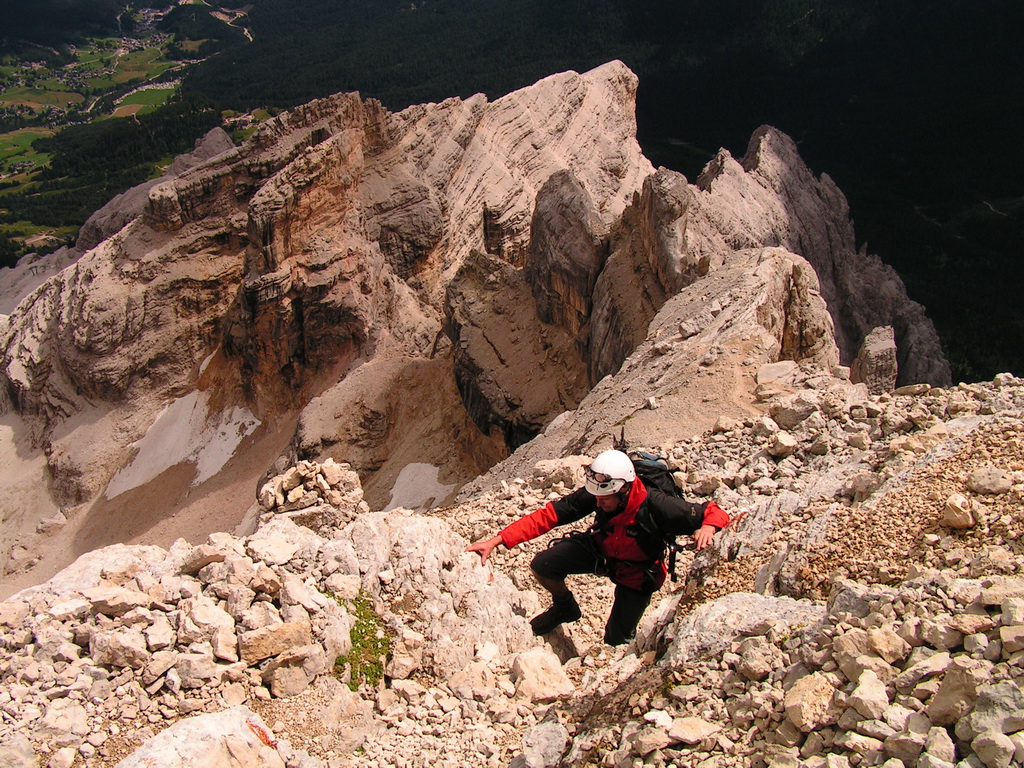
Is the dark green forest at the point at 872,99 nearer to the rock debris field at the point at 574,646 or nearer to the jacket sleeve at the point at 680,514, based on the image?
the rock debris field at the point at 574,646

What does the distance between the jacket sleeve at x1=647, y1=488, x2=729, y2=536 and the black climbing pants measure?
998 millimetres

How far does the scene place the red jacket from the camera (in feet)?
27.5

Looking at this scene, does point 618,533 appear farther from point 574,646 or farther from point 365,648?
point 365,648

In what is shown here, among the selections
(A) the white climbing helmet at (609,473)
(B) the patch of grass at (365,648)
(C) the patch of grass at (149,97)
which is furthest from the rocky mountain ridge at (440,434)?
(C) the patch of grass at (149,97)

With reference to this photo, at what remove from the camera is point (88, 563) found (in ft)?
32.4

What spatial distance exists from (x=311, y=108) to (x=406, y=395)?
18830 mm

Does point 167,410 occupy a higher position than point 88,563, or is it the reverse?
point 88,563

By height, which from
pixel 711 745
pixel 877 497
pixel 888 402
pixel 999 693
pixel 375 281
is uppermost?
pixel 999 693

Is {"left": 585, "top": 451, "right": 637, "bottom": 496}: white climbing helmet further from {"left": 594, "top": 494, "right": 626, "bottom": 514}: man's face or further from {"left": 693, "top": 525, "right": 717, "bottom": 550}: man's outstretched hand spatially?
{"left": 693, "top": 525, "right": 717, "bottom": 550}: man's outstretched hand

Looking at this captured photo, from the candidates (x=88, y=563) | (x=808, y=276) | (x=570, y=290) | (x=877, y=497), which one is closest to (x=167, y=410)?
(x=570, y=290)

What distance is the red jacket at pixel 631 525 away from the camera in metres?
8.38

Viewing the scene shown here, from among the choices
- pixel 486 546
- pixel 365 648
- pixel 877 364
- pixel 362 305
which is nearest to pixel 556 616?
pixel 486 546

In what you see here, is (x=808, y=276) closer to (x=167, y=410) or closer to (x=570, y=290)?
(x=570, y=290)

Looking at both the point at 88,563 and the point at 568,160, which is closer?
the point at 88,563
